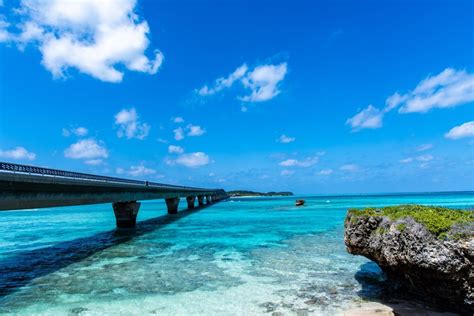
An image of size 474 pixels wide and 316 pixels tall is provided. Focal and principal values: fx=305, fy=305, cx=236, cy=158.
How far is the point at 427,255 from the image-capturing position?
7309mm

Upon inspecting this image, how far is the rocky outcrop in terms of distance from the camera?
22.7 ft

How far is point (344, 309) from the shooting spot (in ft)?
28.5

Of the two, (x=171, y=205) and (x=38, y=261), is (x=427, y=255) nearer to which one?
(x=38, y=261)

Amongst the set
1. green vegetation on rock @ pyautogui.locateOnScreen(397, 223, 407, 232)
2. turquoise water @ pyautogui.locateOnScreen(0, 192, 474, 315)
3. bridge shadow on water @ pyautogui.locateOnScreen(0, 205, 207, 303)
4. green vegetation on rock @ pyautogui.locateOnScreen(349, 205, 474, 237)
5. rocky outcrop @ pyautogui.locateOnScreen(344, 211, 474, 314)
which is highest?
green vegetation on rock @ pyautogui.locateOnScreen(349, 205, 474, 237)

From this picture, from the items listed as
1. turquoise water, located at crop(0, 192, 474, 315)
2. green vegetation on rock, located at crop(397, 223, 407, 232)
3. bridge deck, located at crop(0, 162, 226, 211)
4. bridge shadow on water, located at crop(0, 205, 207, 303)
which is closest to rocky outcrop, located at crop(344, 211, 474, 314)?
green vegetation on rock, located at crop(397, 223, 407, 232)

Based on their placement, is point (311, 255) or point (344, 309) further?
point (311, 255)

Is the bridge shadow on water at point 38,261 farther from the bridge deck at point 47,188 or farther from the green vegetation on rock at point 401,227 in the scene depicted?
the green vegetation on rock at point 401,227

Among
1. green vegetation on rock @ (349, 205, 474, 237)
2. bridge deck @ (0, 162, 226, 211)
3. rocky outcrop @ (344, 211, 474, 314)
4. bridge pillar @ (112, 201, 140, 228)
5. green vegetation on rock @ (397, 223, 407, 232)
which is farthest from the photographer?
bridge pillar @ (112, 201, 140, 228)

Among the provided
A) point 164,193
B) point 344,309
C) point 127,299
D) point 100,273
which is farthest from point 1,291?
point 164,193

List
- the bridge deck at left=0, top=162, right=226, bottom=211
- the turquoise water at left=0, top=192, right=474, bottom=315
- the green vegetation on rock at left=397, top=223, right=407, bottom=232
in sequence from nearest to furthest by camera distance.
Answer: the green vegetation on rock at left=397, top=223, right=407, bottom=232
the turquoise water at left=0, top=192, right=474, bottom=315
the bridge deck at left=0, top=162, right=226, bottom=211

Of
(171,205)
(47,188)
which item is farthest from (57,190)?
(171,205)

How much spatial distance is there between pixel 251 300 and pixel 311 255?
7652mm

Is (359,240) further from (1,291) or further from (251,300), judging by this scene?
(1,291)

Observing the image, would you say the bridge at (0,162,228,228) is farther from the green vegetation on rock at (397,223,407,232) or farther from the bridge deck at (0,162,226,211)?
the green vegetation on rock at (397,223,407,232)
